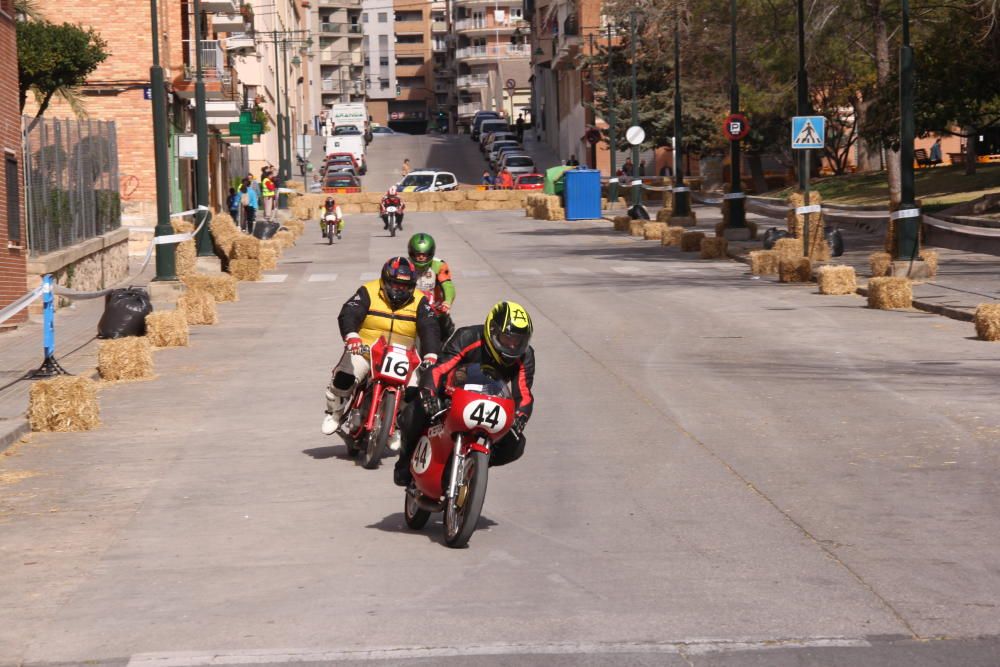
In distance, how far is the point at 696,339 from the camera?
20.4m

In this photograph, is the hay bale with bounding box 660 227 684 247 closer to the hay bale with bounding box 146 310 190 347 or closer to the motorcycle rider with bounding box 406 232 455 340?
the hay bale with bounding box 146 310 190 347

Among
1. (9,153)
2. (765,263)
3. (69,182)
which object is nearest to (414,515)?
(9,153)

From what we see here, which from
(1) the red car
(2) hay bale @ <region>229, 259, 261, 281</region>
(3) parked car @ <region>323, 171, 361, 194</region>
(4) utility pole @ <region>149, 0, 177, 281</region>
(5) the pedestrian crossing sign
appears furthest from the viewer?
(1) the red car

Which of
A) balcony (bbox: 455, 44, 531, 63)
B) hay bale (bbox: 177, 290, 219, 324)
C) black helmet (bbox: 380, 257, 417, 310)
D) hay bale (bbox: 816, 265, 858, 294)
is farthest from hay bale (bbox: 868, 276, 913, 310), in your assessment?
balcony (bbox: 455, 44, 531, 63)

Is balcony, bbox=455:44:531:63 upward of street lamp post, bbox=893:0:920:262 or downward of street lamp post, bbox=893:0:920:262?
upward

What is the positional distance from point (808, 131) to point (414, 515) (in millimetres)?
22036

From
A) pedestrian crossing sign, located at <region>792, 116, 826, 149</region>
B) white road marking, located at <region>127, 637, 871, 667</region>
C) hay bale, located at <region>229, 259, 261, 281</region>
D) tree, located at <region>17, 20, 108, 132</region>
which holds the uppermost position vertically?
tree, located at <region>17, 20, 108, 132</region>

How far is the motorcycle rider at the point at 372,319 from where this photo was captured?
11992mm

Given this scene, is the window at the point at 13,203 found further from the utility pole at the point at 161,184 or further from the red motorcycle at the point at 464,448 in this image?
the red motorcycle at the point at 464,448

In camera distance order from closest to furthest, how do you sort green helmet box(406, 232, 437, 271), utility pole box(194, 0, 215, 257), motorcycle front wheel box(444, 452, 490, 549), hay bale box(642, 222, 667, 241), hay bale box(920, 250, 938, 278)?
1. motorcycle front wheel box(444, 452, 490, 549)
2. green helmet box(406, 232, 437, 271)
3. hay bale box(920, 250, 938, 278)
4. utility pole box(194, 0, 215, 257)
5. hay bale box(642, 222, 667, 241)

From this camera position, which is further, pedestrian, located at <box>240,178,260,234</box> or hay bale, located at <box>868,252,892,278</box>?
pedestrian, located at <box>240,178,260,234</box>

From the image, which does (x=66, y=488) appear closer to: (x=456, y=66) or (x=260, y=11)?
(x=260, y=11)

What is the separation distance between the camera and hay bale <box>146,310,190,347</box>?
20.6 meters

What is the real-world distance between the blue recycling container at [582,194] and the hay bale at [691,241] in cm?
1705
